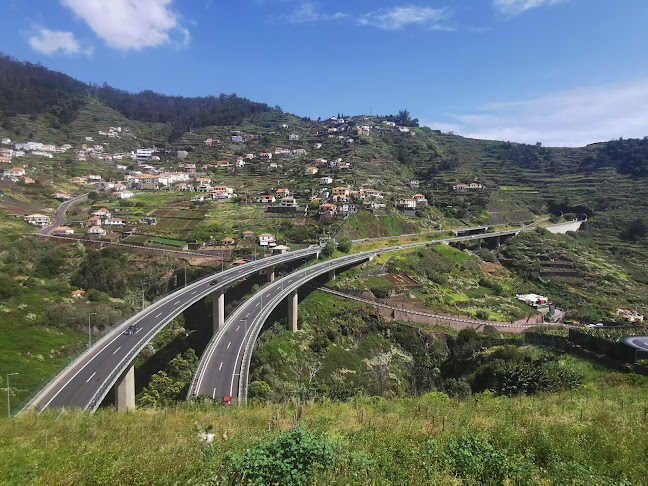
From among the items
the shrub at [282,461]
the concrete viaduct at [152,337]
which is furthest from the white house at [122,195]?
the shrub at [282,461]

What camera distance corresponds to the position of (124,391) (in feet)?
78.9

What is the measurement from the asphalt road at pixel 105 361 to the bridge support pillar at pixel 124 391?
137 centimetres

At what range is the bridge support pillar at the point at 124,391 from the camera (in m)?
23.8

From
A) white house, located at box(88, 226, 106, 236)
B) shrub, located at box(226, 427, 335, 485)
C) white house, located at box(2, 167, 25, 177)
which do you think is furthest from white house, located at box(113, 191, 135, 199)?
shrub, located at box(226, 427, 335, 485)

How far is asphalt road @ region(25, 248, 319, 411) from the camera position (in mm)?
19428

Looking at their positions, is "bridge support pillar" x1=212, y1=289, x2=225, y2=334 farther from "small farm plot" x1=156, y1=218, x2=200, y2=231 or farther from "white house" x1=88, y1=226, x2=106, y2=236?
"white house" x1=88, y1=226, x2=106, y2=236

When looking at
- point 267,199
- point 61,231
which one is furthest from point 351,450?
point 267,199

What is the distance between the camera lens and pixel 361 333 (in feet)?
137

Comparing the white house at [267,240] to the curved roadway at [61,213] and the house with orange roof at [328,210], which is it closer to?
the house with orange roof at [328,210]

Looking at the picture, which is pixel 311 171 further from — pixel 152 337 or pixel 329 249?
pixel 152 337

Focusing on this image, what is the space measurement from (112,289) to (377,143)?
123 metres

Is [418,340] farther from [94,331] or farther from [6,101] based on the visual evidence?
[6,101]

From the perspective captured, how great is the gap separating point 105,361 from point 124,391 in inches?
99.0

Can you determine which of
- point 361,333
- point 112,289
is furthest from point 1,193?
point 361,333
